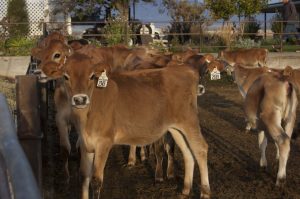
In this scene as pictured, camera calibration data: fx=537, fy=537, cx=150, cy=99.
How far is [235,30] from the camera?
26.4 metres

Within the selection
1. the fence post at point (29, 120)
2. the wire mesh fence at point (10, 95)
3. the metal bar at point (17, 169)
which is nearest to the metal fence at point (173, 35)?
the wire mesh fence at point (10, 95)

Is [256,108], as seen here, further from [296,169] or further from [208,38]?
[208,38]

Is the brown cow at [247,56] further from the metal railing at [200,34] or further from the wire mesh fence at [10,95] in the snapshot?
the wire mesh fence at [10,95]

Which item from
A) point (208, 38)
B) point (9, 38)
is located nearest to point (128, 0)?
point (208, 38)

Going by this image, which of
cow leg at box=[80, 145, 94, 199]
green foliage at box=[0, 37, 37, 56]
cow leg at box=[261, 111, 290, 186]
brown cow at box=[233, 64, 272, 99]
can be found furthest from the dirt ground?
green foliage at box=[0, 37, 37, 56]

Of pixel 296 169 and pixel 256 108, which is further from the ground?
pixel 256 108

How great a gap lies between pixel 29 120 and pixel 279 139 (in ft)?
11.4

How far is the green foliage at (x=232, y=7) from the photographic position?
2754 cm

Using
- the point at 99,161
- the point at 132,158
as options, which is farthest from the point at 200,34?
the point at 99,161

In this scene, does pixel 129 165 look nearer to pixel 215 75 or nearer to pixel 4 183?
pixel 215 75

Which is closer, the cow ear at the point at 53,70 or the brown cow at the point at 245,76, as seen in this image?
the cow ear at the point at 53,70

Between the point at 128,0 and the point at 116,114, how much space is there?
81.3 feet

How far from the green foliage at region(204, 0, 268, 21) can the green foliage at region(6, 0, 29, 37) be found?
9.67m

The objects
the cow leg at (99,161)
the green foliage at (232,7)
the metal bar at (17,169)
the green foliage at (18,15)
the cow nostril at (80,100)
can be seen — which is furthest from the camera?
the green foliage at (232,7)
